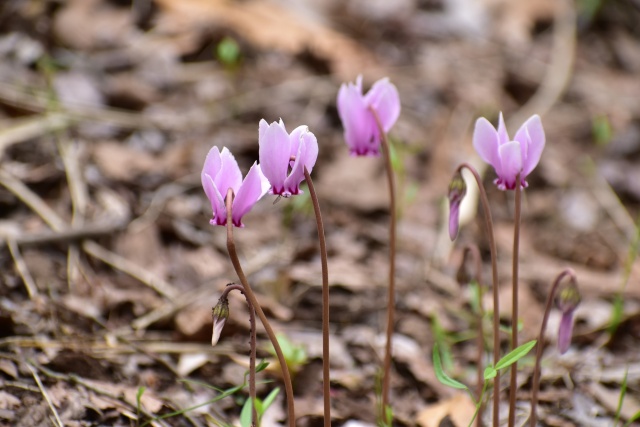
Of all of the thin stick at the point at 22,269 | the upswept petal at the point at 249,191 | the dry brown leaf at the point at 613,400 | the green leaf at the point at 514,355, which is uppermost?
the upswept petal at the point at 249,191

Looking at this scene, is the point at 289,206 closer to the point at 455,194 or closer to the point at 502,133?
the point at 455,194

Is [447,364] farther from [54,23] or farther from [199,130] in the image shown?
[54,23]

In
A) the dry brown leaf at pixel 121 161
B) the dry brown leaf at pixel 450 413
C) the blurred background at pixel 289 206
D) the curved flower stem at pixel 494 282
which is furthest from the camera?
the dry brown leaf at pixel 121 161

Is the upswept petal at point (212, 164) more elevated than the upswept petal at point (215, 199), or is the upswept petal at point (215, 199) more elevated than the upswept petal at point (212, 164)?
the upswept petal at point (212, 164)

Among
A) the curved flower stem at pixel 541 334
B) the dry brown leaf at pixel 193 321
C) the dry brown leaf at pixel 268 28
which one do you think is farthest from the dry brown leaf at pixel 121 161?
the curved flower stem at pixel 541 334

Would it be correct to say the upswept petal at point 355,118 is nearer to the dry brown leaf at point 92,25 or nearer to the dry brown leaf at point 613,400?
the dry brown leaf at point 613,400

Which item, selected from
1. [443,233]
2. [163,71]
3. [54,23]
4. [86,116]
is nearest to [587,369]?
[443,233]

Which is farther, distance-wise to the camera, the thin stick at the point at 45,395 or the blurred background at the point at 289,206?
the blurred background at the point at 289,206
